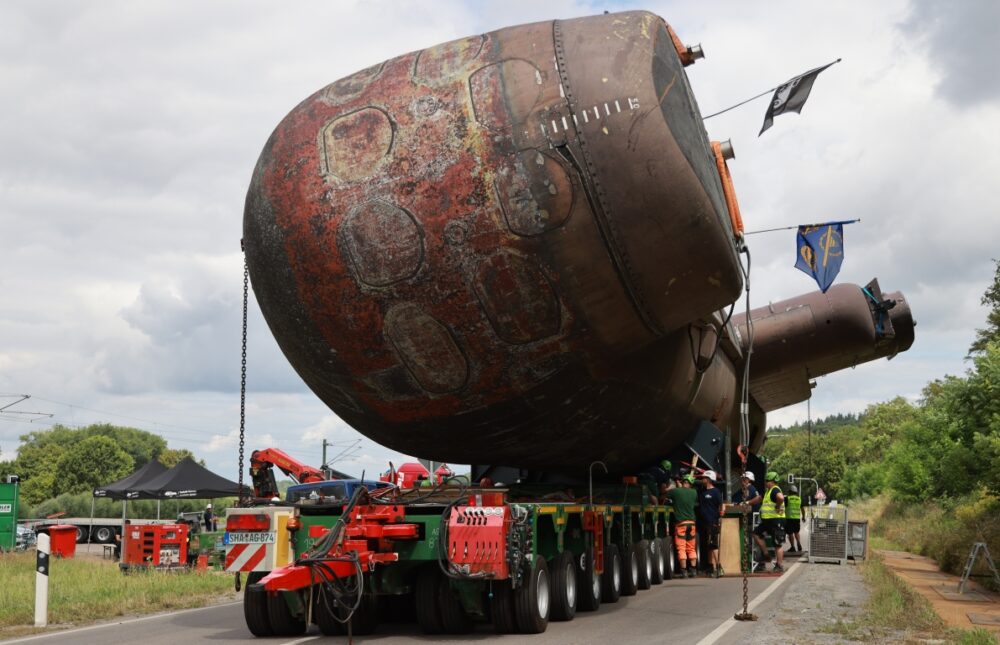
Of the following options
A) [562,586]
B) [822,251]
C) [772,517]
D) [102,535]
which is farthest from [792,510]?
[102,535]

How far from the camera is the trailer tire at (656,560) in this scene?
1494 centimetres

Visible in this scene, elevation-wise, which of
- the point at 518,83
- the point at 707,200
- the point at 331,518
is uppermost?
the point at 518,83

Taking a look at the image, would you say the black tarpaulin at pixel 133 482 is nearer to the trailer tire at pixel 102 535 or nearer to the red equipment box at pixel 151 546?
the red equipment box at pixel 151 546

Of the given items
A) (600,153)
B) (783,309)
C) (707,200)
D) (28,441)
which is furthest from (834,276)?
(28,441)

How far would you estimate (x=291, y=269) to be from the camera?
9.79m

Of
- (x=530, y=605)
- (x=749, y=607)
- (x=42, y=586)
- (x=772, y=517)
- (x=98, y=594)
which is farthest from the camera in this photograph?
(x=772, y=517)

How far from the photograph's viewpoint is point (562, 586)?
10.1 meters

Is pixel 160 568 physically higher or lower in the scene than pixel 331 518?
lower

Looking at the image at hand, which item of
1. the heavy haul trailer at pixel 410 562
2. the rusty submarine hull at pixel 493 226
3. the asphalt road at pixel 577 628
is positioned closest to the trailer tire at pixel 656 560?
the asphalt road at pixel 577 628

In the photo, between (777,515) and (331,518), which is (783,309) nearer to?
(777,515)

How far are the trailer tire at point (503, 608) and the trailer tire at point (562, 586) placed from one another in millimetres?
1016

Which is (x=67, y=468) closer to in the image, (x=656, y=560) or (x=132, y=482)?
(x=132, y=482)

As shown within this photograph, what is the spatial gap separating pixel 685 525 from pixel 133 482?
16.9 meters

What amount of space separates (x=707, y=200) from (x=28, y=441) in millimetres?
117631
